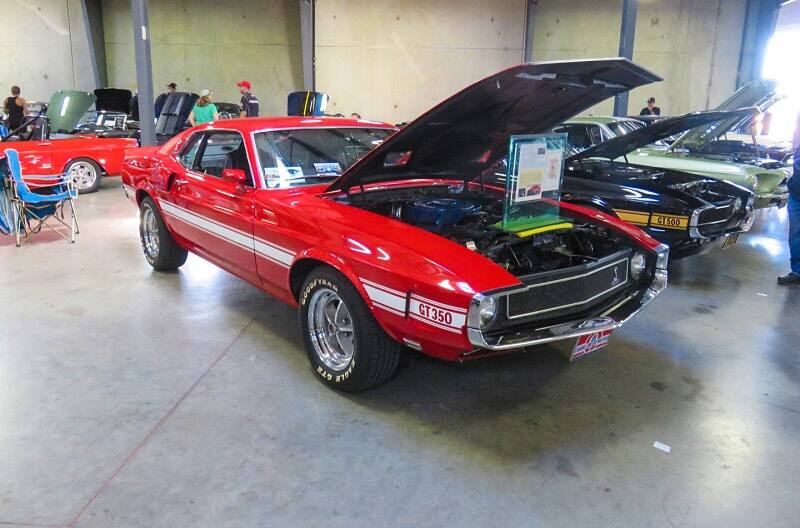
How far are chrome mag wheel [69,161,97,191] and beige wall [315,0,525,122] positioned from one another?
8.87m

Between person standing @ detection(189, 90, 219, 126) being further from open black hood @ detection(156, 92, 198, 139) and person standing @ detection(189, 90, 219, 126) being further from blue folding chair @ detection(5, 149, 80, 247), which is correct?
blue folding chair @ detection(5, 149, 80, 247)

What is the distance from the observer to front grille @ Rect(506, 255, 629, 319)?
8.29 ft

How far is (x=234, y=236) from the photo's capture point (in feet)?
12.0

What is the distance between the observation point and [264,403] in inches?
114

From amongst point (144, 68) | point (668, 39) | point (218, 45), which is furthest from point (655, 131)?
point (218, 45)

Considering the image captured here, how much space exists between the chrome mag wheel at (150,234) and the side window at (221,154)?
3.39ft

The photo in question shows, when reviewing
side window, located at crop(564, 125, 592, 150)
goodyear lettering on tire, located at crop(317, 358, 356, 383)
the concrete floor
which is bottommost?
the concrete floor

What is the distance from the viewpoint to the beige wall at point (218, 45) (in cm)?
1716

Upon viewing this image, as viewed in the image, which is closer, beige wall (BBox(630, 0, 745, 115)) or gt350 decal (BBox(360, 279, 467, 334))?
gt350 decal (BBox(360, 279, 467, 334))

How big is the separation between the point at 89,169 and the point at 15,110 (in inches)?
82.0

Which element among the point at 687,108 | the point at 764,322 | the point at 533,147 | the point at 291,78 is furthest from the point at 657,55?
the point at 533,147

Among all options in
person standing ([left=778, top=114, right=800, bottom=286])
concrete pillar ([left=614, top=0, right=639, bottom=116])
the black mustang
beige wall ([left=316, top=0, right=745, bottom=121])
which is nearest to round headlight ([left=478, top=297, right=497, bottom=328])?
→ the black mustang

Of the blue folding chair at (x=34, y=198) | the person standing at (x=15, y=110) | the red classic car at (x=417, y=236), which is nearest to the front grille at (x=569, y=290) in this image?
the red classic car at (x=417, y=236)

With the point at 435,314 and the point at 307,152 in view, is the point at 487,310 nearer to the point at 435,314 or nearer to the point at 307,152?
the point at 435,314
